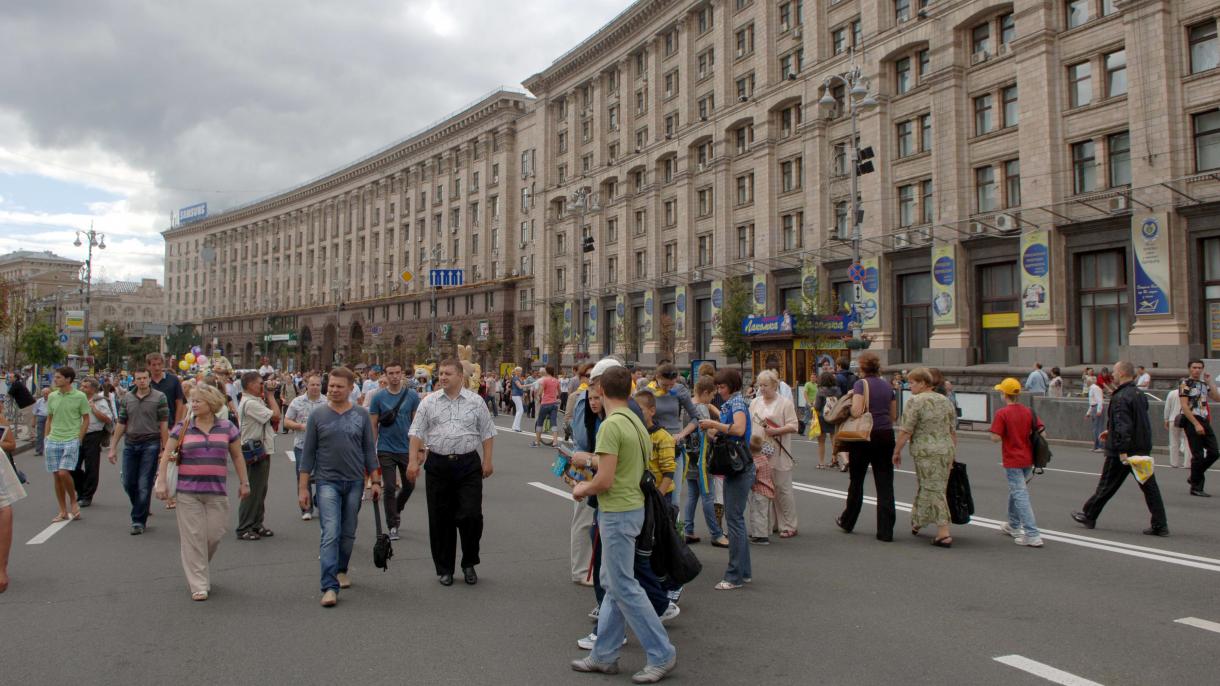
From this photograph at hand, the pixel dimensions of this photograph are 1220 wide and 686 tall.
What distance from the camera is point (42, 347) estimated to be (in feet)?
146

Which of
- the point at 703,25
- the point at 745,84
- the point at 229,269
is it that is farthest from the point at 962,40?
the point at 229,269

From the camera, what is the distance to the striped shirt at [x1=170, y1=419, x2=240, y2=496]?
21.7ft

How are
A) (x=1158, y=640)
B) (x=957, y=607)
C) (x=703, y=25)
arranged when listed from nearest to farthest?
(x=1158, y=640) < (x=957, y=607) < (x=703, y=25)

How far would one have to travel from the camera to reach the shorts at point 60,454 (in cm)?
1000

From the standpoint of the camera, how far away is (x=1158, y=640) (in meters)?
5.29

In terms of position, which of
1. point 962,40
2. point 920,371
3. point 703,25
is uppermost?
point 703,25

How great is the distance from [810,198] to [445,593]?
36952 millimetres

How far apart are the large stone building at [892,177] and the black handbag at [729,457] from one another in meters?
22.6

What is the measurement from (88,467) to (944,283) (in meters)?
30.9

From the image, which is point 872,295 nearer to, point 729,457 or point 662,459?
point 729,457

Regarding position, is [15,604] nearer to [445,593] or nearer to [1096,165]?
[445,593]

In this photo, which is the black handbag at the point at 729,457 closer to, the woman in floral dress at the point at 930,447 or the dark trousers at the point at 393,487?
the woman in floral dress at the point at 930,447

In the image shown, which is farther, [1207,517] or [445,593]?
[1207,517]

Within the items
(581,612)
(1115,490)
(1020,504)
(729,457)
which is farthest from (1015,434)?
(581,612)
